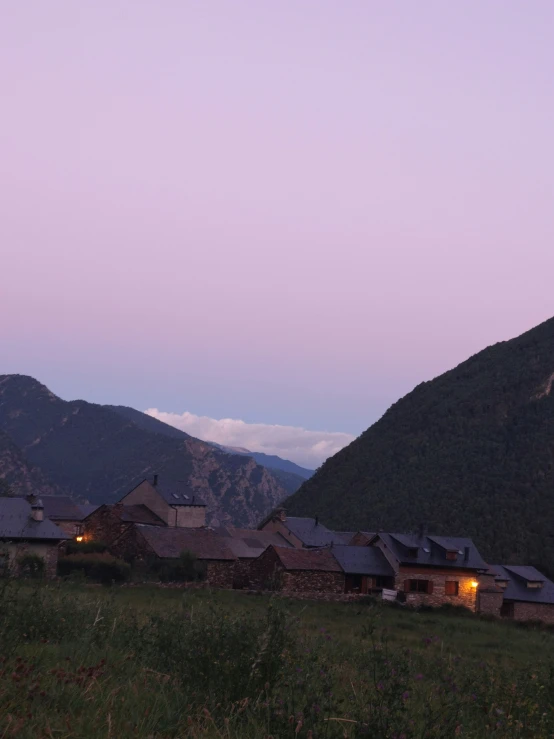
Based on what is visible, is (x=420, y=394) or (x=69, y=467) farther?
(x=69, y=467)

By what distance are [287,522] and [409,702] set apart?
67828mm

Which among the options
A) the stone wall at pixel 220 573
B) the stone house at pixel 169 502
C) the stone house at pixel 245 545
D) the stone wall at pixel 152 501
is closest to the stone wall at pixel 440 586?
the stone house at pixel 245 545

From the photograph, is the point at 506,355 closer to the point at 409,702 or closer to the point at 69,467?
the point at 69,467

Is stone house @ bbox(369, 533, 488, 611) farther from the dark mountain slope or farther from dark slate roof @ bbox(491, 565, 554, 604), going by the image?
the dark mountain slope

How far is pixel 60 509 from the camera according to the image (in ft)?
254

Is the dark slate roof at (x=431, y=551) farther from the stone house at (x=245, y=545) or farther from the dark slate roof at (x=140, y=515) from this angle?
the dark slate roof at (x=140, y=515)

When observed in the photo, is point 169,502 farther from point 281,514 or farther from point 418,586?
point 418,586

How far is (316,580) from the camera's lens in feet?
184

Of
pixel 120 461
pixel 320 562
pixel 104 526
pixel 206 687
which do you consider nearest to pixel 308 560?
pixel 320 562

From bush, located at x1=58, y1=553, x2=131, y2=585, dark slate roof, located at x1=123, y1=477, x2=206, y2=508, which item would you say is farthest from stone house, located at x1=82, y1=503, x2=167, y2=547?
bush, located at x1=58, y1=553, x2=131, y2=585

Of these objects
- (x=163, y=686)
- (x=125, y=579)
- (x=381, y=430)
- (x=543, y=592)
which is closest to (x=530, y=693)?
(x=163, y=686)

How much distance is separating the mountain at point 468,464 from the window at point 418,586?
73.4ft

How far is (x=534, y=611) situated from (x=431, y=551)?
28.3 feet

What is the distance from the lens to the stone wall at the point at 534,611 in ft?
200
